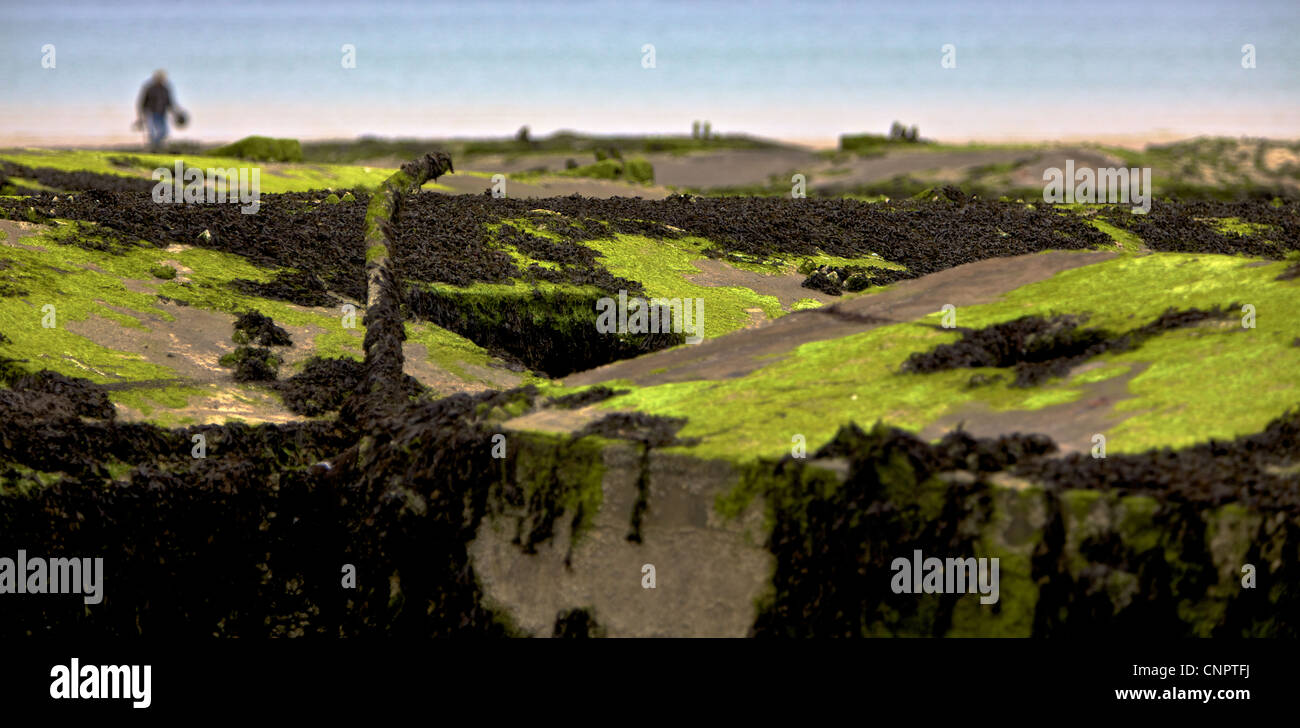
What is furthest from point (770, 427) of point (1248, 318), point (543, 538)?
point (1248, 318)

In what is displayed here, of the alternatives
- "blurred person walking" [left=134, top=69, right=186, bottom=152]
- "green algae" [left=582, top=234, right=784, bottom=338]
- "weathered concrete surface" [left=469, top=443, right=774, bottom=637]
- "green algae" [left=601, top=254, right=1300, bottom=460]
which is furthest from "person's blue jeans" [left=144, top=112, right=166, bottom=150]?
"weathered concrete surface" [left=469, top=443, right=774, bottom=637]

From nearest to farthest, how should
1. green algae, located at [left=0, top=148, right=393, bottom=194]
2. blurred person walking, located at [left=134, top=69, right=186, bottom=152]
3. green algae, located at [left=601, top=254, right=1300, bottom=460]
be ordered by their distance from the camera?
green algae, located at [left=601, top=254, right=1300, bottom=460] → green algae, located at [left=0, top=148, right=393, bottom=194] → blurred person walking, located at [left=134, top=69, right=186, bottom=152]

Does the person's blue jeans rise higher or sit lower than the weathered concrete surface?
higher

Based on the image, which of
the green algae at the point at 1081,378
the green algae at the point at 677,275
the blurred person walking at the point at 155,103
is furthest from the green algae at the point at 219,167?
the green algae at the point at 1081,378

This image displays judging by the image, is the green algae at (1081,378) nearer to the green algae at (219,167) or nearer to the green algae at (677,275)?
the green algae at (677,275)

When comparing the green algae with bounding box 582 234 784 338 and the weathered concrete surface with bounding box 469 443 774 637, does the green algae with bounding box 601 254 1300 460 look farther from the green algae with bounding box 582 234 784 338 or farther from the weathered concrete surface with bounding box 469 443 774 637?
the green algae with bounding box 582 234 784 338

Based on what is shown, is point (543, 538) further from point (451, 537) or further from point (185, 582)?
point (185, 582)

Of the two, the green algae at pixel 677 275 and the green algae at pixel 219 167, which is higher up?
the green algae at pixel 219 167

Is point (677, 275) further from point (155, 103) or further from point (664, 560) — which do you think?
Answer: point (155, 103)

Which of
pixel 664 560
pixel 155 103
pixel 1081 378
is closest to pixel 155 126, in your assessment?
pixel 155 103
